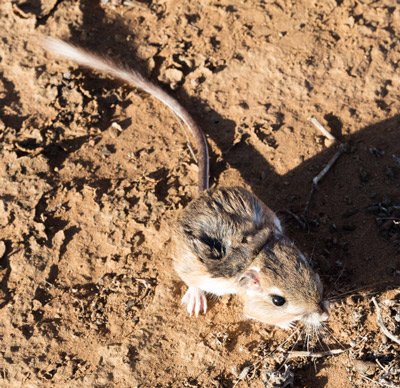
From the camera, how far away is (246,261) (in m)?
4.16

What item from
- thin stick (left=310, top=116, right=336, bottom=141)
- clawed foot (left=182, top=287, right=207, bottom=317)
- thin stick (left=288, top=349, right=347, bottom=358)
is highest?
thin stick (left=310, top=116, right=336, bottom=141)

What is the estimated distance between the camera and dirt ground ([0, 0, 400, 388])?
4281mm

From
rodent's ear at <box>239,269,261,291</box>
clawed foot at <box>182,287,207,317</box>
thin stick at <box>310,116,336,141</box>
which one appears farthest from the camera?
thin stick at <box>310,116,336,141</box>

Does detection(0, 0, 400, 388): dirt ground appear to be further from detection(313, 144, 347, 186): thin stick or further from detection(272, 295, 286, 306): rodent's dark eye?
detection(272, 295, 286, 306): rodent's dark eye

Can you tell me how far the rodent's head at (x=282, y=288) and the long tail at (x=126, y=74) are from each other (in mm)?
1496

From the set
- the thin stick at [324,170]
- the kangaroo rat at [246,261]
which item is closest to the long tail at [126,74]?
the kangaroo rat at [246,261]

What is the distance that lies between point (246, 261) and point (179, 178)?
4.75 ft

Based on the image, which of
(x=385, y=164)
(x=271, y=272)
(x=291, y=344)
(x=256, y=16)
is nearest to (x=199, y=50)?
(x=256, y=16)

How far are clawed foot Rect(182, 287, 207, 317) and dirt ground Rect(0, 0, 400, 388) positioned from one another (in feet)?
0.35

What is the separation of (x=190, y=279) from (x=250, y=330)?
757 mm

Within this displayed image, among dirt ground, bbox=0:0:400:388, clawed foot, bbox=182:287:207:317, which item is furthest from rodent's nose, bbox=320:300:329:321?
clawed foot, bbox=182:287:207:317

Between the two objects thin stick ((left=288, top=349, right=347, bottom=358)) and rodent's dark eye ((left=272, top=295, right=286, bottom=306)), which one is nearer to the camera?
rodent's dark eye ((left=272, top=295, right=286, bottom=306))

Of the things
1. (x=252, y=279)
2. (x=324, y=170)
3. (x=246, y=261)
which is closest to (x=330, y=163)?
(x=324, y=170)

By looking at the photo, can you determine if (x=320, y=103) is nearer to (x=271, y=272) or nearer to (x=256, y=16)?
(x=256, y=16)
